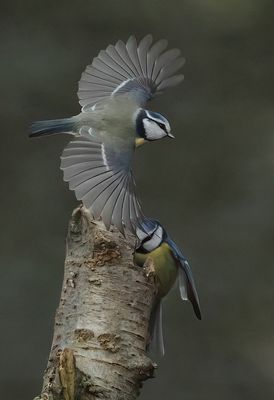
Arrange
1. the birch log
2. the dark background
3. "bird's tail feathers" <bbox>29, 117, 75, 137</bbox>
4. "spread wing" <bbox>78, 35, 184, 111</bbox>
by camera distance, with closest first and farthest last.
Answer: the birch log, "bird's tail feathers" <bbox>29, 117, 75, 137</bbox>, "spread wing" <bbox>78, 35, 184, 111</bbox>, the dark background

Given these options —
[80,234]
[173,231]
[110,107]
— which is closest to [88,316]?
[80,234]

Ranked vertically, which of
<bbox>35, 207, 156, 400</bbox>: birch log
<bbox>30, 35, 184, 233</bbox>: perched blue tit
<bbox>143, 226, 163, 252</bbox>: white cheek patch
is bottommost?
<bbox>35, 207, 156, 400</bbox>: birch log

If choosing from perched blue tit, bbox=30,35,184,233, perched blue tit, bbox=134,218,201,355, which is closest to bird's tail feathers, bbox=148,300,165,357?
perched blue tit, bbox=134,218,201,355

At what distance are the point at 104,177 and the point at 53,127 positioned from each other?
18 cm

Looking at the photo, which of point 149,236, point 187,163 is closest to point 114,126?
point 149,236

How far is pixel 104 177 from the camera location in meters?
2.10

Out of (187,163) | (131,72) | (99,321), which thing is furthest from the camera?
(187,163)

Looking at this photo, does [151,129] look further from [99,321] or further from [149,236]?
→ [99,321]

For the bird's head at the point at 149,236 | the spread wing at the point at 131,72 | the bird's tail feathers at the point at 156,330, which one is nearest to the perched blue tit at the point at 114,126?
the spread wing at the point at 131,72

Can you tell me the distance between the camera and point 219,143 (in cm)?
475

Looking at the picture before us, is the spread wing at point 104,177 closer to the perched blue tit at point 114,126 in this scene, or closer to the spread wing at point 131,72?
the perched blue tit at point 114,126

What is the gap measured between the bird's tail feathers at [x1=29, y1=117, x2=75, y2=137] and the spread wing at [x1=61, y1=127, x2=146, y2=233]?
0.03 metres

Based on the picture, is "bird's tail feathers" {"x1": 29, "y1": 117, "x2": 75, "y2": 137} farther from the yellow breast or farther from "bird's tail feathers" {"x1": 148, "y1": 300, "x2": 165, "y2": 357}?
"bird's tail feathers" {"x1": 148, "y1": 300, "x2": 165, "y2": 357}

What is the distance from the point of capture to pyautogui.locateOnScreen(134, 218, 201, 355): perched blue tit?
2232mm
